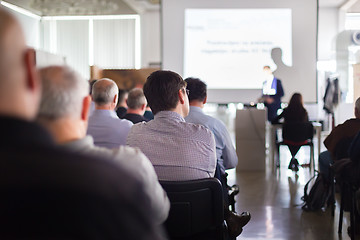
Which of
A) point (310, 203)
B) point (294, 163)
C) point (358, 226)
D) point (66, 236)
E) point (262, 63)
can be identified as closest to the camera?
point (66, 236)

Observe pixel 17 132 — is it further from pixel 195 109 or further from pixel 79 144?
pixel 195 109

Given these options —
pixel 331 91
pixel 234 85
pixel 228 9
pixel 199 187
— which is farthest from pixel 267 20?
pixel 199 187

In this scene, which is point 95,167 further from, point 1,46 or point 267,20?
point 267,20

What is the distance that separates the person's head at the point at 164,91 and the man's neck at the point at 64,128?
50.2 inches

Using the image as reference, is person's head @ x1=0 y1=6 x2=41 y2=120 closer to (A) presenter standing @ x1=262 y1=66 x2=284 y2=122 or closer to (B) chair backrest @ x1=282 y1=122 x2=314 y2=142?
(B) chair backrest @ x1=282 y1=122 x2=314 y2=142

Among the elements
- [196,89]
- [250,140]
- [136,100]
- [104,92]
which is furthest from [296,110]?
[104,92]

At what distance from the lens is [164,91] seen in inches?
95.7

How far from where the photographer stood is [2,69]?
0.73 metres

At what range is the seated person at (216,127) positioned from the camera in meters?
3.32

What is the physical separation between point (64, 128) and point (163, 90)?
1.37 meters

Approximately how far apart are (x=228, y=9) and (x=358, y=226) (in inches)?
180

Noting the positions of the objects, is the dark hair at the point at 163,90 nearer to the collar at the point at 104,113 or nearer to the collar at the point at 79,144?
the collar at the point at 104,113

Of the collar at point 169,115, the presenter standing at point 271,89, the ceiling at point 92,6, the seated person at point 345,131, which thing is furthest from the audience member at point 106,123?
the ceiling at point 92,6

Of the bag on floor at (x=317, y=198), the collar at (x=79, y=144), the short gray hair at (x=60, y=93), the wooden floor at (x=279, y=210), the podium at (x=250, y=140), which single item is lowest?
the wooden floor at (x=279, y=210)
